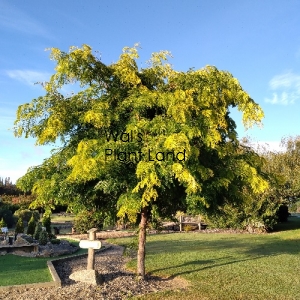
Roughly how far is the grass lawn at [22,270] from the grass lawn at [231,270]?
3.00 metres

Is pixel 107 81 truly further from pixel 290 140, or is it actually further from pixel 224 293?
pixel 290 140

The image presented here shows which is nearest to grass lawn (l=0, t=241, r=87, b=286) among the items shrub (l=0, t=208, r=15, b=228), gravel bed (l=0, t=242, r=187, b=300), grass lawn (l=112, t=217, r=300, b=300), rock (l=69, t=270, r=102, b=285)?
gravel bed (l=0, t=242, r=187, b=300)

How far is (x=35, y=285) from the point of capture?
8281 mm

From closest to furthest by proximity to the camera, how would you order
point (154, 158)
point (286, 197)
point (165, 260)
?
point (154, 158) → point (165, 260) → point (286, 197)

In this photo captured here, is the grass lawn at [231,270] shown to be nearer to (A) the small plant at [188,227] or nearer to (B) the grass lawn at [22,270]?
(B) the grass lawn at [22,270]

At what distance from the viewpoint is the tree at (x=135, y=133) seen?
719 cm

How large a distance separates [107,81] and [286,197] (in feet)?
67.6

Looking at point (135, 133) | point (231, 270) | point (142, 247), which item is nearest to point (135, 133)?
point (135, 133)

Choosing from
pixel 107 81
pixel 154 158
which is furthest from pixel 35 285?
pixel 107 81

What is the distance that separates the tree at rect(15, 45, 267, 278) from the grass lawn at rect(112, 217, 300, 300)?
1.76 metres

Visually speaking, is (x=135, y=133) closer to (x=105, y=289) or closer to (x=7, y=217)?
(x=105, y=289)

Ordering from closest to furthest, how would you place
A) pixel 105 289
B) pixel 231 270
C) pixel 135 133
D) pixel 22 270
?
pixel 135 133, pixel 105 289, pixel 22 270, pixel 231 270

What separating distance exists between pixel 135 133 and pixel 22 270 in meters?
6.18

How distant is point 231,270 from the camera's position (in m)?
10.9
